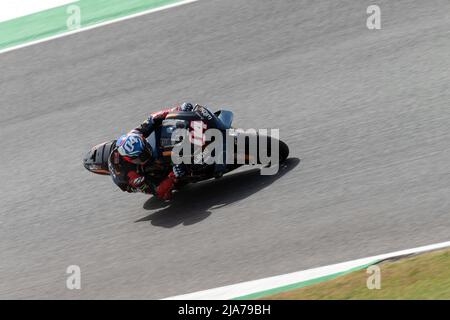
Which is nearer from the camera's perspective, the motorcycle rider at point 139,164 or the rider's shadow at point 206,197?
the motorcycle rider at point 139,164

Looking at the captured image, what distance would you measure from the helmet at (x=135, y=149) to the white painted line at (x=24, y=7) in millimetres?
7281

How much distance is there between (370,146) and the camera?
1050 centimetres

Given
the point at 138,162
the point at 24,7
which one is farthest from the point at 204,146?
the point at 24,7

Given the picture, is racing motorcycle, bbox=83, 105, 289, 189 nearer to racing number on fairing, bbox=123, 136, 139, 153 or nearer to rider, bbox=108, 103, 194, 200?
rider, bbox=108, 103, 194, 200

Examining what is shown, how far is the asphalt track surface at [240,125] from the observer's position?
941cm

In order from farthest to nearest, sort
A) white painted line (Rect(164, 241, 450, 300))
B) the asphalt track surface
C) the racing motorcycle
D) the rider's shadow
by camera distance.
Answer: the rider's shadow → the racing motorcycle → the asphalt track surface → white painted line (Rect(164, 241, 450, 300))

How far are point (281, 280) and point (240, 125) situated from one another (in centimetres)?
375

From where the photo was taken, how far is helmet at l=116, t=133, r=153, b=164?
10.1 m

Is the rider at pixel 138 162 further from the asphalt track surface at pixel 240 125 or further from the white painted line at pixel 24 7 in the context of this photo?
the white painted line at pixel 24 7

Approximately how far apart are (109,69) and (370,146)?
17.9 ft

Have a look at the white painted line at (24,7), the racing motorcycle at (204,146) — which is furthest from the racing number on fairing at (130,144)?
the white painted line at (24,7)

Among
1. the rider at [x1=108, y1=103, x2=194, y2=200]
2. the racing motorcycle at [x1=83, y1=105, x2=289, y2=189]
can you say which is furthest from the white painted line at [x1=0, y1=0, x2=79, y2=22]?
the racing motorcycle at [x1=83, y1=105, x2=289, y2=189]

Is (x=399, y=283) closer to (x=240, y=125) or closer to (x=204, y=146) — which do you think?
(x=204, y=146)

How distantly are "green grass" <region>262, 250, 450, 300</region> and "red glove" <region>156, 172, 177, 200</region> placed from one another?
2.51 m
